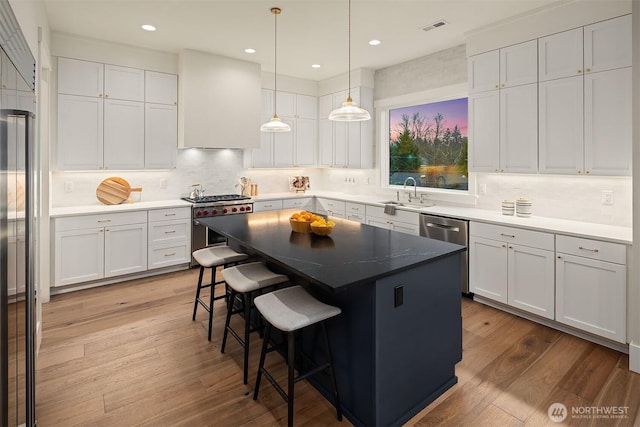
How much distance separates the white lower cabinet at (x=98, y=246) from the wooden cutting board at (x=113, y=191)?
45 cm

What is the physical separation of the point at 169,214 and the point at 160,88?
1714mm

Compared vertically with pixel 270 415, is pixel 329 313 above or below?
above

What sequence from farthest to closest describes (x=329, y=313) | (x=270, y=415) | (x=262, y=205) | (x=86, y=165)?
(x=262, y=205) → (x=86, y=165) → (x=270, y=415) → (x=329, y=313)

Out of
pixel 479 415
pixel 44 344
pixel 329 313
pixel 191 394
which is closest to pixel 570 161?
pixel 479 415

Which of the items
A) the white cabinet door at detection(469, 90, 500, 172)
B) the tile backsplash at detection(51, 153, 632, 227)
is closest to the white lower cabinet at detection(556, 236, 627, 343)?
the tile backsplash at detection(51, 153, 632, 227)

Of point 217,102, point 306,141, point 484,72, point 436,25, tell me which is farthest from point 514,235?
point 217,102

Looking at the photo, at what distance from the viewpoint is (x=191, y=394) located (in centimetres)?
234

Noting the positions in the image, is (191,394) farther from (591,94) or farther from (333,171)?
(333,171)

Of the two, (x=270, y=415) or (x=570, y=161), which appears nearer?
(x=270, y=415)

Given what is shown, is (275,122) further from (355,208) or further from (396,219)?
(355,208)

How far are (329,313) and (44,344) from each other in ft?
8.37

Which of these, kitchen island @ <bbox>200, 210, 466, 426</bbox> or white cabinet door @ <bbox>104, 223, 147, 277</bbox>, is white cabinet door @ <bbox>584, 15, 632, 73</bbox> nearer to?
kitchen island @ <bbox>200, 210, 466, 426</bbox>

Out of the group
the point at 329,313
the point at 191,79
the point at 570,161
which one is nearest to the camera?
the point at 329,313

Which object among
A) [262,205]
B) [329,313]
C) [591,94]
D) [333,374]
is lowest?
[333,374]
